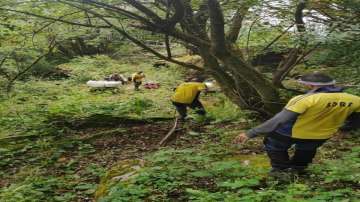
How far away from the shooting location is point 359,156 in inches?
248

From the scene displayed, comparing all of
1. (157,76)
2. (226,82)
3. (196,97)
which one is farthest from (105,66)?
(226,82)

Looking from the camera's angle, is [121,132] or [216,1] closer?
[216,1]

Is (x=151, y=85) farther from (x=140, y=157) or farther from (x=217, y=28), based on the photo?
(x=217, y=28)

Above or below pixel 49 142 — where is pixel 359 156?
above

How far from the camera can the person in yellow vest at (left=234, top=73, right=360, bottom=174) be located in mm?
4840

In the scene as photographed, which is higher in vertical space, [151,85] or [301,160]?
[301,160]

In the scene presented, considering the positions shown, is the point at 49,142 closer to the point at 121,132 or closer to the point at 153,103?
the point at 121,132

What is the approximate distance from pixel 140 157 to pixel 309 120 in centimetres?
446

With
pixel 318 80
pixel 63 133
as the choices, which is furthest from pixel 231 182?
pixel 63 133

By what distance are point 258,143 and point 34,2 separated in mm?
4990

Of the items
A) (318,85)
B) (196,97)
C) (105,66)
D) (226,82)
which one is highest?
(318,85)

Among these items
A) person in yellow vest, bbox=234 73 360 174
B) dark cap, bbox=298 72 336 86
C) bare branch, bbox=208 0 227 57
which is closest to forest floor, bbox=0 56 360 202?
person in yellow vest, bbox=234 73 360 174

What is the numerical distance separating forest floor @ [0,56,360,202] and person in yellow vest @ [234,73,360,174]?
15.3 inches

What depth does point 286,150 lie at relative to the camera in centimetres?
538
